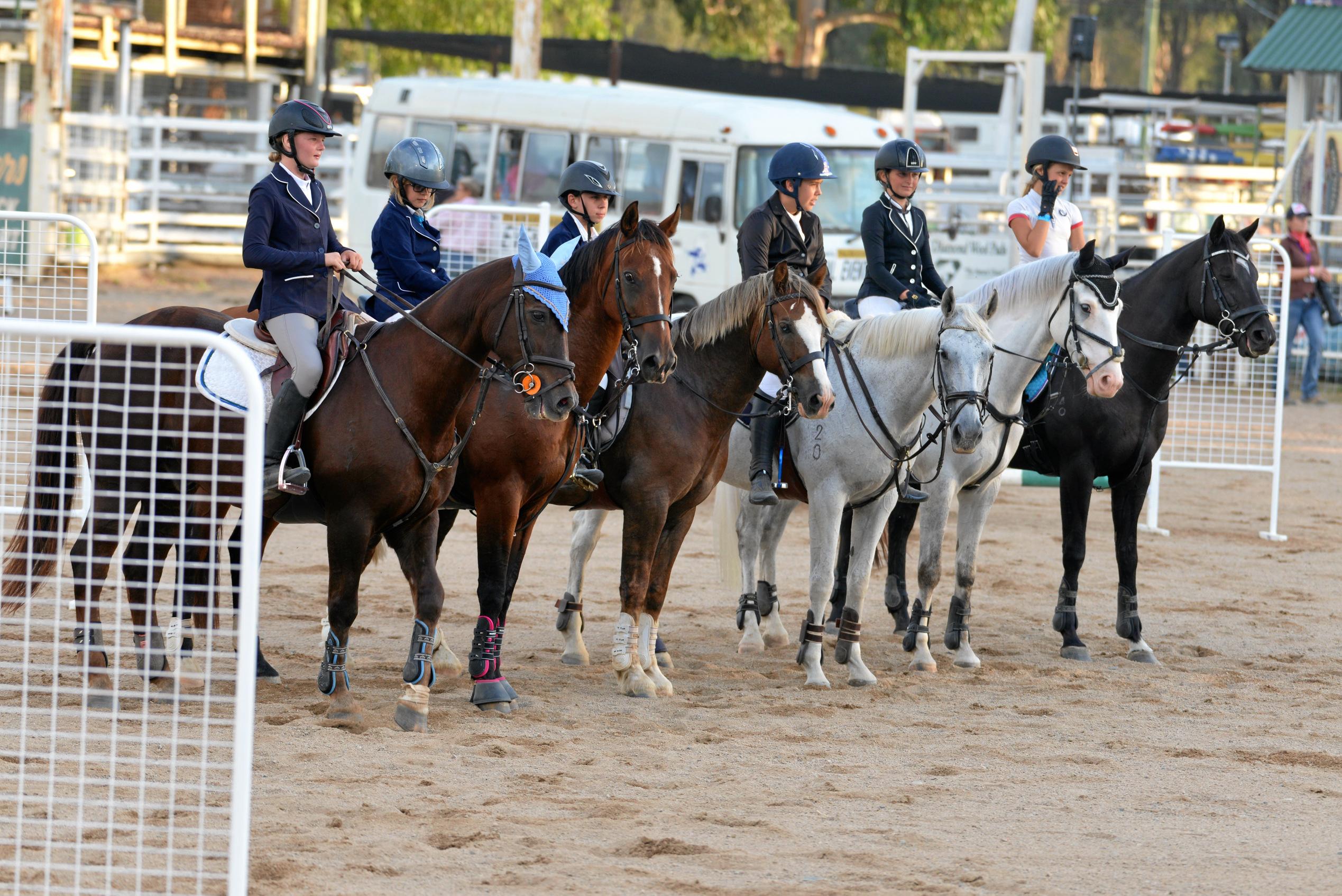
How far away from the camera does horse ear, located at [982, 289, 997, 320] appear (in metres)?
7.38

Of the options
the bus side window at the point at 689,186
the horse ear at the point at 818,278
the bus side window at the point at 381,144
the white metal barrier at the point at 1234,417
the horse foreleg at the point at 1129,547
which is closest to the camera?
the horse ear at the point at 818,278

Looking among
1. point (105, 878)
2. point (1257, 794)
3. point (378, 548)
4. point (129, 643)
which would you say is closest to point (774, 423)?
point (378, 548)

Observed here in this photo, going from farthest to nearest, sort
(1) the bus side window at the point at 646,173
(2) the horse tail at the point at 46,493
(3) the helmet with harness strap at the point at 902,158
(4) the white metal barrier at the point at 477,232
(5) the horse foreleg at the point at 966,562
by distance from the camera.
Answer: (1) the bus side window at the point at 646,173
(4) the white metal barrier at the point at 477,232
(3) the helmet with harness strap at the point at 902,158
(5) the horse foreleg at the point at 966,562
(2) the horse tail at the point at 46,493

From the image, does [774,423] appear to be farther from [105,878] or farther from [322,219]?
[105,878]

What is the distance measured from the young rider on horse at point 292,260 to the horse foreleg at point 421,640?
71cm

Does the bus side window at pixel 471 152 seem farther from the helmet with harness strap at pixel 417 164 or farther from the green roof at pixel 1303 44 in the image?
the helmet with harness strap at pixel 417 164

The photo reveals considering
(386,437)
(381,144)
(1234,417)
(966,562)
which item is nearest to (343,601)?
(386,437)

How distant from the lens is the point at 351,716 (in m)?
6.14

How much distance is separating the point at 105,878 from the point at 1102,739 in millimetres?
3975

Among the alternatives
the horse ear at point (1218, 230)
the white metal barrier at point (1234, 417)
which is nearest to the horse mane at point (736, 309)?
the horse ear at point (1218, 230)

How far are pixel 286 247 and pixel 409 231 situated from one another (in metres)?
0.75

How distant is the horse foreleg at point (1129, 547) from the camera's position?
8.08 metres

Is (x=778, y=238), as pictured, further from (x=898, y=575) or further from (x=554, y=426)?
(x=898, y=575)

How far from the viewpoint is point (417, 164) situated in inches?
260
